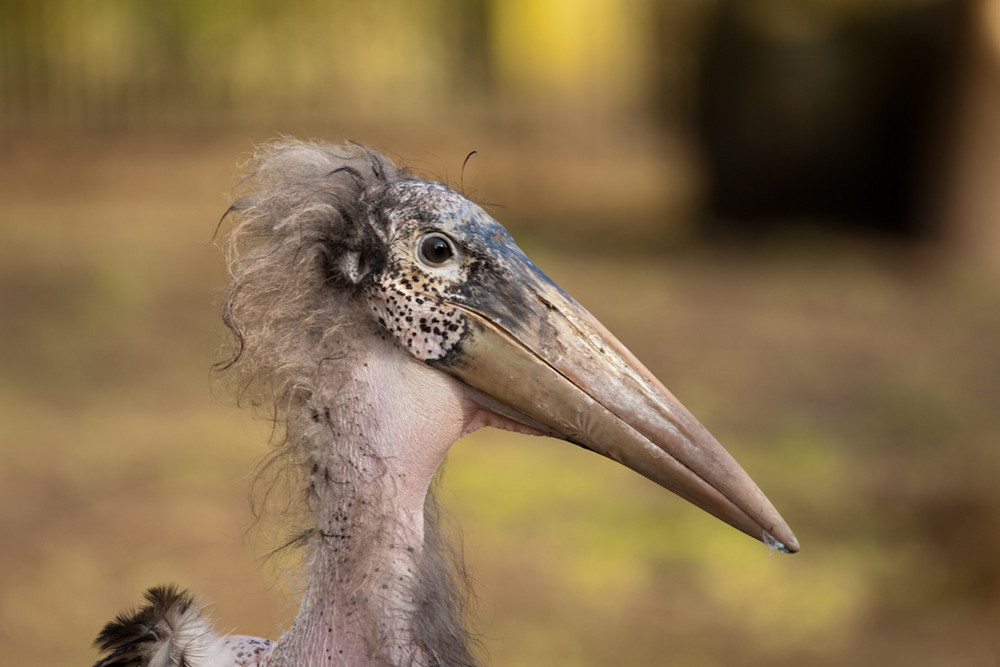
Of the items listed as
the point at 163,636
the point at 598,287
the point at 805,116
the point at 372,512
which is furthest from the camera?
the point at 805,116

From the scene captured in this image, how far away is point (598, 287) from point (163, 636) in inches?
287

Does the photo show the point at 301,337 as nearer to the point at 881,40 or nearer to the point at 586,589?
the point at 586,589

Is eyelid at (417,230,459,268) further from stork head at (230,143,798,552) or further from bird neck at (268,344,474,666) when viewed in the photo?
bird neck at (268,344,474,666)

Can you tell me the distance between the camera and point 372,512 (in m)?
2.11

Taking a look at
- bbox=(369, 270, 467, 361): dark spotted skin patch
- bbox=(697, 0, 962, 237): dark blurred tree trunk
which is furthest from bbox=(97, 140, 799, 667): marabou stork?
bbox=(697, 0, 962, 237): dark blurred tree trunk

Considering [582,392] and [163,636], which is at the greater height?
[582,392]

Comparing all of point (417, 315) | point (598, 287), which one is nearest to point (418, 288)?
point (417, 315)

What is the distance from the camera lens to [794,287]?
963 cm

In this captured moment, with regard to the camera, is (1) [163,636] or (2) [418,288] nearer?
(2) [418,288]

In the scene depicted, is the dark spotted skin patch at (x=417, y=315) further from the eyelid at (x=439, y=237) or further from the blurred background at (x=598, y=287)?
the blurred background at (x=598, y=287)

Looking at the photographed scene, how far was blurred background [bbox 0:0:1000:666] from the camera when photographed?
5273 mm

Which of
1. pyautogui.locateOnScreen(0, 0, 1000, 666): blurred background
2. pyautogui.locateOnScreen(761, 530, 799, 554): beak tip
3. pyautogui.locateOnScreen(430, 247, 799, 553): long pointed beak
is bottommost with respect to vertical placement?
pyautogui.locateOnScreen(761, 530, 799, 554): beak tip

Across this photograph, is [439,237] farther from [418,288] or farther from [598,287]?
[598,287]

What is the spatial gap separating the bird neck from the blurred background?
23cm
